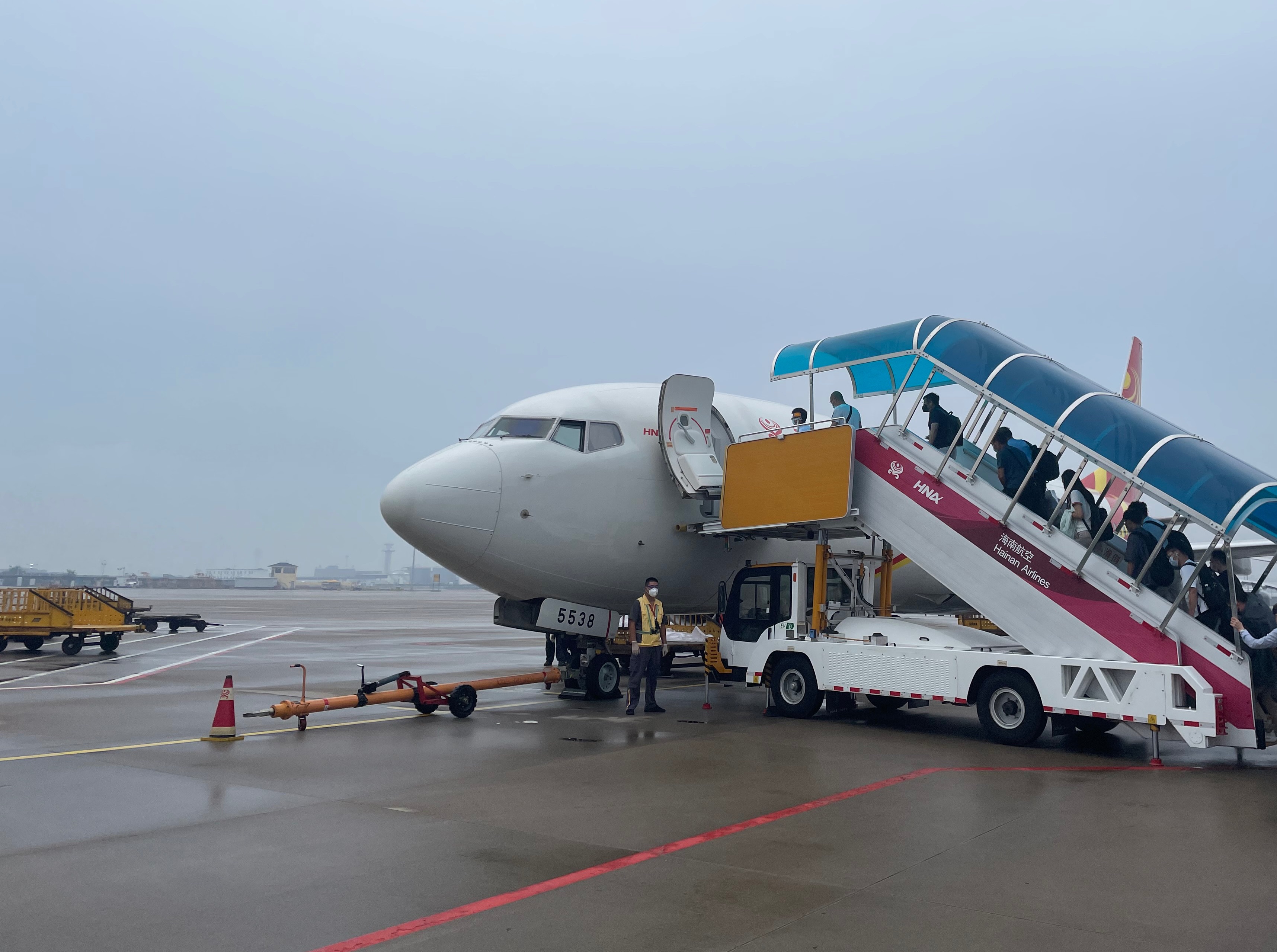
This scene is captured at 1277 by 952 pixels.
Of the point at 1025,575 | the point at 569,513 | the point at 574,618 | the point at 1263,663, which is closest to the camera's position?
the point at 1263,663

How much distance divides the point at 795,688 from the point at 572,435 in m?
4.98

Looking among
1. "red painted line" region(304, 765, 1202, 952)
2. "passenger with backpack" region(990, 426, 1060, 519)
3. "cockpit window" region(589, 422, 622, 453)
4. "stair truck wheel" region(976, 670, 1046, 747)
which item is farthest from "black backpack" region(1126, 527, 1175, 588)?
"cockpit window" region(589, 422, 622, 453)

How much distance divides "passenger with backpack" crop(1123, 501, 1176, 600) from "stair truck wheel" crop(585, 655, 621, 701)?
7.85m

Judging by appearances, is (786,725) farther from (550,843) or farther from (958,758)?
(550,843)

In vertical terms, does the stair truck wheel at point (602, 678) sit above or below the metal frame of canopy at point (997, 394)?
below

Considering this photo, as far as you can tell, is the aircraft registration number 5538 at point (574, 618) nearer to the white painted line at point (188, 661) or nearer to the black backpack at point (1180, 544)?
the black backpack at point (1180, 544)

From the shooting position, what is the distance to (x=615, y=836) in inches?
265

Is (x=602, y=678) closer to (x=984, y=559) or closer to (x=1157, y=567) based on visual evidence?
(x=984, y=559)

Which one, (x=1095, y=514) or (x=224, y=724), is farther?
(x=1095, y=514)

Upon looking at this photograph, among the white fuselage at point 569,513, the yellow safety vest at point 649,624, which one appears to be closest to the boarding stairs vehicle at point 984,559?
the white fuselage at point 569,513

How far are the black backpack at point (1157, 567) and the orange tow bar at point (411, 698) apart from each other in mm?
8180

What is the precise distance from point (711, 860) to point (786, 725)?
21.8 feet

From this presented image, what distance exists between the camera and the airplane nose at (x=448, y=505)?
42.6 ft

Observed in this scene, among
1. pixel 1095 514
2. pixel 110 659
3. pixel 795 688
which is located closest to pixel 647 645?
pixel 795 688
